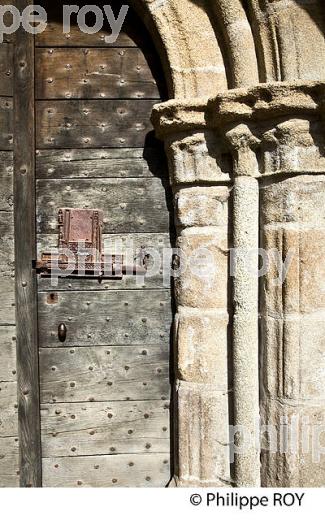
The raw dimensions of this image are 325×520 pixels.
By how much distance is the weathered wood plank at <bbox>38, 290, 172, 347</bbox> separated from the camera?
198 centimetres

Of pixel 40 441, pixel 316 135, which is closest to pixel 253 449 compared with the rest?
pixel 40 441

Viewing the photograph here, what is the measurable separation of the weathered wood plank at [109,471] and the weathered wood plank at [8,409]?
A: 0.63 ft

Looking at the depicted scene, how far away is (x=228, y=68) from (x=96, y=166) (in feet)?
2.04

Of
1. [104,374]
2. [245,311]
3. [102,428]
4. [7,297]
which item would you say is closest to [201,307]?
[245,311]

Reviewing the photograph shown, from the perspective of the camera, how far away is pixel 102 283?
1985mm

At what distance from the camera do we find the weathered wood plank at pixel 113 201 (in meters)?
1.97

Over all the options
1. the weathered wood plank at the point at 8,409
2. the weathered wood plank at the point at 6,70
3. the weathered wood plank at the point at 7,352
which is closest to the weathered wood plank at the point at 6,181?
the weathered wood plank at the point at 6,70

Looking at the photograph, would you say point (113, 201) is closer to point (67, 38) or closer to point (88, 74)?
point (88, 74)

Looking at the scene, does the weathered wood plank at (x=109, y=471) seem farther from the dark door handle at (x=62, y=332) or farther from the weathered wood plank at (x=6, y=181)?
the weathered wood plank at (x=6, y=181)

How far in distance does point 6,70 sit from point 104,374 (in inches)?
49.8

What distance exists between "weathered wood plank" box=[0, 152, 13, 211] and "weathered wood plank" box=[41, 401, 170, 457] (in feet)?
2.70

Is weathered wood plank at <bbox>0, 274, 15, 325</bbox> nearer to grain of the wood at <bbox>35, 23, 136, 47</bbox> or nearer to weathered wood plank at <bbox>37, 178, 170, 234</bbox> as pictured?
weathered wood plank at <bbox>37, 178, 170, 234</bbox>

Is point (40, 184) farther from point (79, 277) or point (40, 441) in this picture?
point (40, 441)

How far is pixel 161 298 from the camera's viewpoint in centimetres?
200
